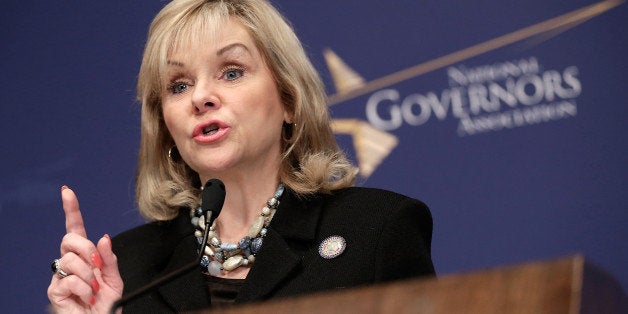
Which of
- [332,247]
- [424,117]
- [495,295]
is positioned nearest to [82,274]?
[332,247]

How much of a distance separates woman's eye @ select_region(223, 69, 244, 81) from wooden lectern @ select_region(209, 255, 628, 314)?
1053 millimetres

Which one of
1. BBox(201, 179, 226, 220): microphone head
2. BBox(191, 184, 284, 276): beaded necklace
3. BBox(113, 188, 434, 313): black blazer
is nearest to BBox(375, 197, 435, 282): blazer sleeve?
BBox(113, 188, 434, 313): black blazer

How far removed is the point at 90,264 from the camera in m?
1.67

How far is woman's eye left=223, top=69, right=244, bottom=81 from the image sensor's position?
1.99m

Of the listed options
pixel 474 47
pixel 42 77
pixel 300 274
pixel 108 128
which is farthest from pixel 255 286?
pixel 42 77

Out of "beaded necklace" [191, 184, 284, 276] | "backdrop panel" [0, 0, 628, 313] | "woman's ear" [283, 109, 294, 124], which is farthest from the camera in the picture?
"backdrop panel" [0, 0, 628, 313]

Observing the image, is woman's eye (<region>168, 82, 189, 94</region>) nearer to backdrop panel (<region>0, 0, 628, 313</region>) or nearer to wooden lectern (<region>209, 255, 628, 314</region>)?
backdrop panel (<region>0, 0, 628, 313</region>)

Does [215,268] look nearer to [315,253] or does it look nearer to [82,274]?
[315,253]

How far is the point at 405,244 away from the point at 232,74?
0.50 meters

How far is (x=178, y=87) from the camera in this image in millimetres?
2033

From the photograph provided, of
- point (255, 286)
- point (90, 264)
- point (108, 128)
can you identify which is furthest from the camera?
point (108, 128)

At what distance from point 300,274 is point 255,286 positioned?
0.09m

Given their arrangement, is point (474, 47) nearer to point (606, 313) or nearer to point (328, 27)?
point (328, 27)

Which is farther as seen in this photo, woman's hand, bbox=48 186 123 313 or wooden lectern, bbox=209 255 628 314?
woman's hand, bbox=48 186 123 313
